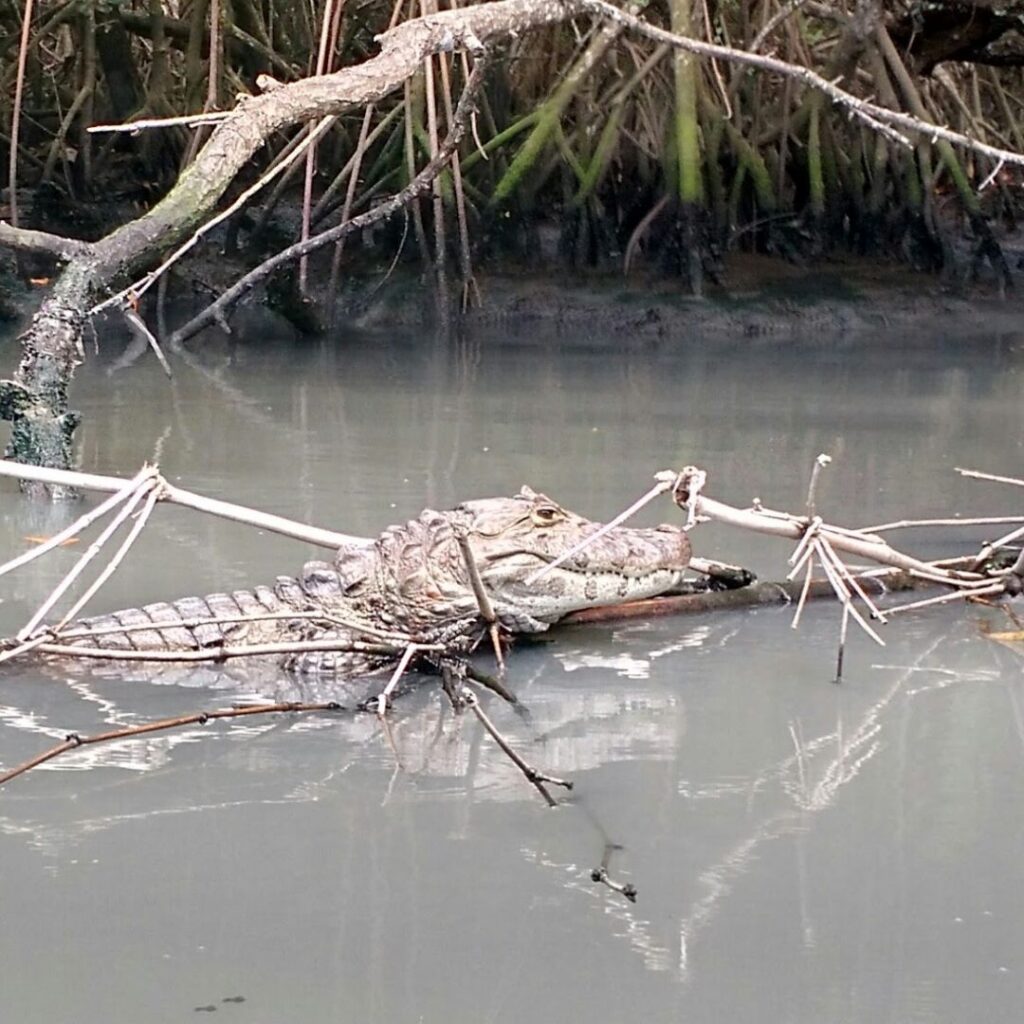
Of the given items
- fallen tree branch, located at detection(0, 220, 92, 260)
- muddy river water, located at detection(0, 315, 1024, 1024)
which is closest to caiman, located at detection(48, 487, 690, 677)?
muddy river water, located at detection(0, 315, 1024, 1024)

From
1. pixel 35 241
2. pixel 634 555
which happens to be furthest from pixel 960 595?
pixel 35 241

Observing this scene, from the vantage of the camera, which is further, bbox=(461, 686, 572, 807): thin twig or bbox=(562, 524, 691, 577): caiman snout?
bbox=(562, 524, 691, 577): caiman snout

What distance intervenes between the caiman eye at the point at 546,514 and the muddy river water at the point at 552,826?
28 centimetres

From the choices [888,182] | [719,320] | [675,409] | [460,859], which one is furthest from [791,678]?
[888,182]

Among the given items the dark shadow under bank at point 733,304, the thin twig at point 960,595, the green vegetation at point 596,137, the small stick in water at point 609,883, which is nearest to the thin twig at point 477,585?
the small stick in water at point 609,883

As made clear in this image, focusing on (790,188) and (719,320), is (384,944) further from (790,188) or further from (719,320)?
(790,188)

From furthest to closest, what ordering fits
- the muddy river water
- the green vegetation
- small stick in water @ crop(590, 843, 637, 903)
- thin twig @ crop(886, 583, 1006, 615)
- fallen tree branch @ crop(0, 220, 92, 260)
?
1. the green vegetation
2. fallen tree branch @ crop(0, 220, 92, 260)
3. thin twig @ crop(886, 583, 1006, 615)
4. small stick in water @ crop(590, 843, 637, 903)
5. the muddy river water

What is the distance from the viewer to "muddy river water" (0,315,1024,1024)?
2.21m

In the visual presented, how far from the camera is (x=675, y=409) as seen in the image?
709 cm

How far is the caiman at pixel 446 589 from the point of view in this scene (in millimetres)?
3783

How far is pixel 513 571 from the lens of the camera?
149 inches

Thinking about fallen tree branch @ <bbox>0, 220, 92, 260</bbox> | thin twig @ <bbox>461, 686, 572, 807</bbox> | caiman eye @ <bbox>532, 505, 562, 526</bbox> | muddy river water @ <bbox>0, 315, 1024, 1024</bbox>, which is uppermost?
fallen tree branch @ <bbox>0, 220, 92, 260</bbox>

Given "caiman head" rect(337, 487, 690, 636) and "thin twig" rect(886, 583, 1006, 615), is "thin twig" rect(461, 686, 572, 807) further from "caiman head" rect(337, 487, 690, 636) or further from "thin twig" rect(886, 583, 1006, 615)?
"thin twig" rect(886, 583, 1006, 615)

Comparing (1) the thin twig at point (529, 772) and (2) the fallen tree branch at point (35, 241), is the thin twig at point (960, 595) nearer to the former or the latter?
(1) the thin twig at point (529, 772)
